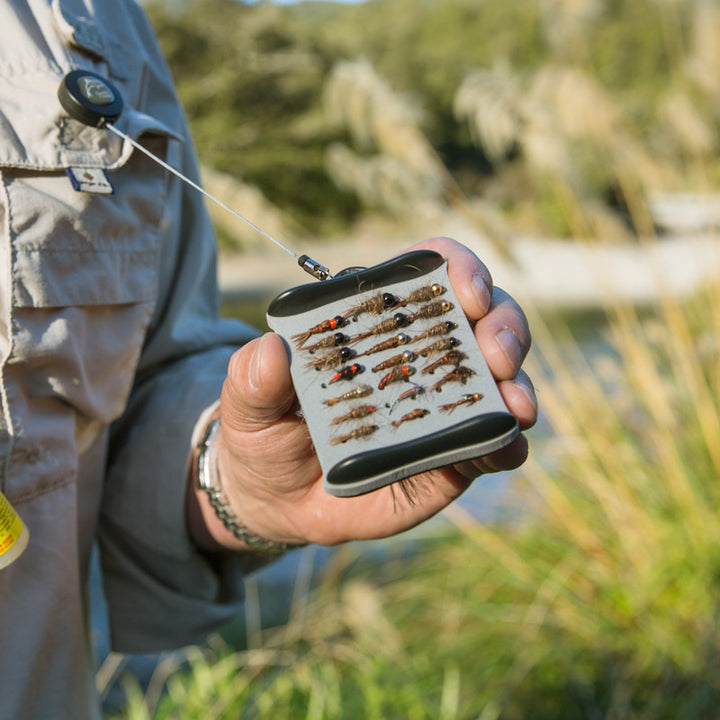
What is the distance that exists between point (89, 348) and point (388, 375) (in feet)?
1.59

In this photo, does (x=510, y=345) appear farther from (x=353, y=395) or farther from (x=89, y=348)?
(x=89, y=348)

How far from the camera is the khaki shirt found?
3.20ft

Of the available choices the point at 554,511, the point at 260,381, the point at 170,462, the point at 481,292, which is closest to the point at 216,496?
the point at 170,462

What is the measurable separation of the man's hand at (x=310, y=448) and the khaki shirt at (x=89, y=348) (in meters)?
0.21

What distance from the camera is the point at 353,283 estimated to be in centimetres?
91

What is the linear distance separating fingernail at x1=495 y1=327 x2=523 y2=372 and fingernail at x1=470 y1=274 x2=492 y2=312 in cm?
5


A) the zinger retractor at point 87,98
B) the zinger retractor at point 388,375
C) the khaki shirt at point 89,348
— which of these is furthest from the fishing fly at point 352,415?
the zinger retractor at point 87,98

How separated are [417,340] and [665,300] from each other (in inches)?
95.5

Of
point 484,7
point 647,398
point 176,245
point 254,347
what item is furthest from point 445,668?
point 484,7

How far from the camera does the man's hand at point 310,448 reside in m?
0.85

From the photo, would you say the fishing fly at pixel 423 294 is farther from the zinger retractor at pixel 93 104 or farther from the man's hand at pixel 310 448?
the zinger retractor at pixel 93 104

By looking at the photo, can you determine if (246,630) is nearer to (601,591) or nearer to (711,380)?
(601,591)

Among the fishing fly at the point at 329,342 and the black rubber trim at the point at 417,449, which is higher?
the fishing fly at the point at 329,342

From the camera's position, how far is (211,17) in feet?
62.6
